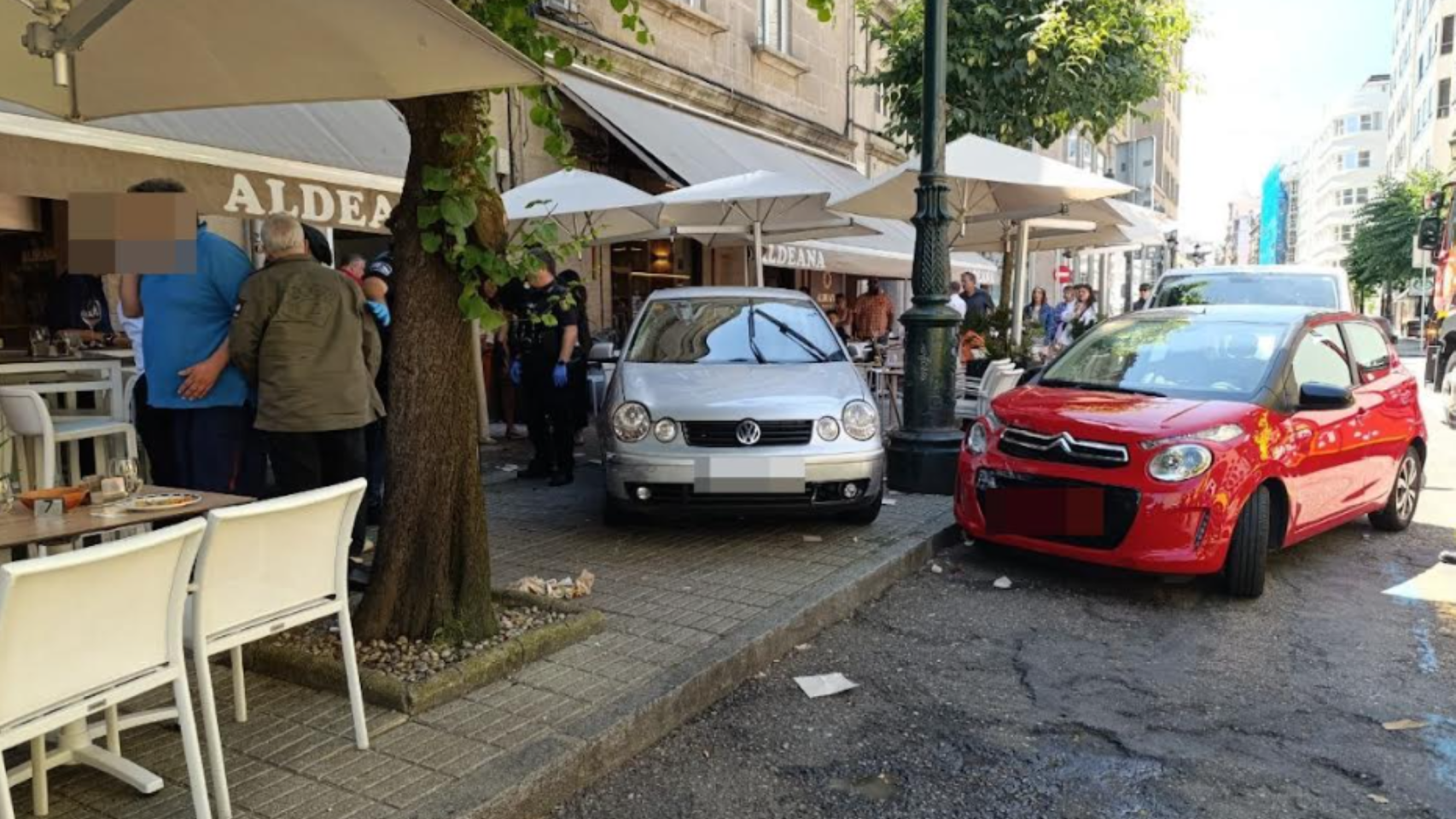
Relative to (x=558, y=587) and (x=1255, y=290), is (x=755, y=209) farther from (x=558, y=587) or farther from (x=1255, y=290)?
(x=558, y=587)

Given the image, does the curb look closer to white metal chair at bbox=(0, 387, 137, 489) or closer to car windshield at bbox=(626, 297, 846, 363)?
car windshield at bbox=(626, 297, 846, 363)

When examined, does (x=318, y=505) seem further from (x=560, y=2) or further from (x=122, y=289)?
(x=560, y=2)

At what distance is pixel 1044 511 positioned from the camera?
529 centimetres

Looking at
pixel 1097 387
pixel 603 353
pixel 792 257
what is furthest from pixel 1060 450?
pixel 792 257

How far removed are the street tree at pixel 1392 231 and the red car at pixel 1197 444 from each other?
141 feet

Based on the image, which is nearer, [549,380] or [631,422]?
[631,422]

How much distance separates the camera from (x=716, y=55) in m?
14.7

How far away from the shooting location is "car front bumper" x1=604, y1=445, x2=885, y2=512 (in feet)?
18.3

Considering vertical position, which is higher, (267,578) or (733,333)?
(733,333)

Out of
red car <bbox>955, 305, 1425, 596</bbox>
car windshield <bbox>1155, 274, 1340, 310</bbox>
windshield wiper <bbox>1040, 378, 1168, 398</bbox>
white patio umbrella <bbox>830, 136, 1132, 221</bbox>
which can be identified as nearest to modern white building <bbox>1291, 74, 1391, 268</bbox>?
car windshield <bbox>1155, 274, 1340, 310</bbox>

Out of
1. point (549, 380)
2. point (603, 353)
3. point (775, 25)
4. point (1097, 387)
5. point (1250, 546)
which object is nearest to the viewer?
point (1250, 546)

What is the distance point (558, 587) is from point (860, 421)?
2.09 m

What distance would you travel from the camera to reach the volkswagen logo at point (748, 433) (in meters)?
5.65

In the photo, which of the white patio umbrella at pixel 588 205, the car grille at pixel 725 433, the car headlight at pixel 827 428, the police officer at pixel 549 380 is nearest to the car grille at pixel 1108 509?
the car headlight at pixel 827 428
